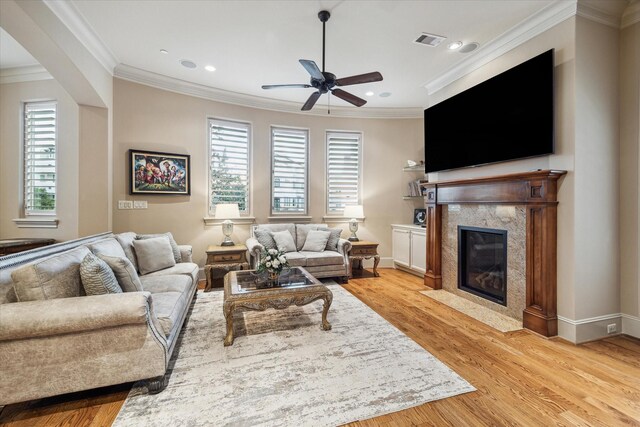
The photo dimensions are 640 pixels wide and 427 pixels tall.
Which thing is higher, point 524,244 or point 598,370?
point 524,244

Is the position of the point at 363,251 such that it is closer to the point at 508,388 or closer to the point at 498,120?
the point at 498,120

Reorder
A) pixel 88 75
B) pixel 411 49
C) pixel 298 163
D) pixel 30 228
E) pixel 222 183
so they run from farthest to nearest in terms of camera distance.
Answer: pixel 298 163, pixel 222 183, pixel 30 228, pixel 411 49, pixel 88 75

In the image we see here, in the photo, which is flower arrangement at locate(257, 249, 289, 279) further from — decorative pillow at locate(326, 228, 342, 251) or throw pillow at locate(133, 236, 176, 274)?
decorative pillow at locate(326, 228, 342, 251)

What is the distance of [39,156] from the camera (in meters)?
4.21

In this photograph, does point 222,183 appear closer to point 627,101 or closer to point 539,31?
point 539,31

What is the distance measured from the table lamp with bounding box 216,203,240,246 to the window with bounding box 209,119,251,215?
0.38 metres

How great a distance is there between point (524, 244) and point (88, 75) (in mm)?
5159

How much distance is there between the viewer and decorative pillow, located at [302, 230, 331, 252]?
488cm

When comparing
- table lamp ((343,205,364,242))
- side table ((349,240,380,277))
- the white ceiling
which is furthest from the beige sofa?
table lamp ((343,205,364,242))

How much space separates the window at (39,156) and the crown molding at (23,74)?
0.35m

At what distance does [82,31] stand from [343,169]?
415 centimetres

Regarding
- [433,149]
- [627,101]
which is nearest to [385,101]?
[433,149]

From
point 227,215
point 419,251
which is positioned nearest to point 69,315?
point 227,215

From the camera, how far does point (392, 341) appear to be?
2645mm
